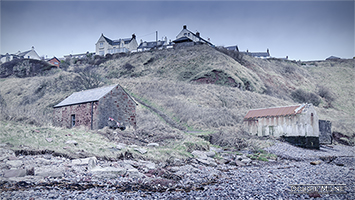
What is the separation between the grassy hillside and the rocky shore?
4.81 meters

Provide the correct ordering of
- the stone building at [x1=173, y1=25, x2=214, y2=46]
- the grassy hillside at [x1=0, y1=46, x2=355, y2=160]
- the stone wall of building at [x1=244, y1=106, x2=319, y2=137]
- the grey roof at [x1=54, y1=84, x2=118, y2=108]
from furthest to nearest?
the stone building at [x1=173, y1=25, x2=214, y2=46]
the grassy hillside at [x1=0, y1=46, x2=355, y2=160]
the grey roof at [x1=54, y1=84, x2=118, y2=108]
the stone wall of building at [x1=244, y1=106, x2=319, y2=137]

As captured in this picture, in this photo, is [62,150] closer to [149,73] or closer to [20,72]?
[149,73]

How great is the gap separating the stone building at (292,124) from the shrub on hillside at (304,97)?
34889 millimetres

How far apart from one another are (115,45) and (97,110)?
6744cm

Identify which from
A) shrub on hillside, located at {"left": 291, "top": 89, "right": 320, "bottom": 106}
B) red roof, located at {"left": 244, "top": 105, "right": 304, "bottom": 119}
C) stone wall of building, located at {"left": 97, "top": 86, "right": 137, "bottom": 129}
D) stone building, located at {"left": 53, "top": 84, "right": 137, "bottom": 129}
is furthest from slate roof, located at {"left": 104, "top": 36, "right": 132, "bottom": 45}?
red roof, located at {"left": 244, "top": 105, "right": 304, "bottom": 119}

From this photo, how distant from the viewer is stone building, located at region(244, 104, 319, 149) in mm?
19703

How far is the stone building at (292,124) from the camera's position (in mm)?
19703

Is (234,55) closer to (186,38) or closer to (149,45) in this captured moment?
(186,38)

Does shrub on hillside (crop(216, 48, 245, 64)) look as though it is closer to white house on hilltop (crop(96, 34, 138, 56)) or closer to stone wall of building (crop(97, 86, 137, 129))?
white house on hilltop (crop(96, 34, 138, 56))

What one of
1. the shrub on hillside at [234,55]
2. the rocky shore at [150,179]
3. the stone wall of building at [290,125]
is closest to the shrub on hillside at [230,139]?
the stone wall of building at [290,125]

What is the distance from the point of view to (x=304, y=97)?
54.0m

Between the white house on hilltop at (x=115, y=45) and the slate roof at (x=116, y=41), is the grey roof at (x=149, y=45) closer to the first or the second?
the white house on hilltop at (x=115, y=45)

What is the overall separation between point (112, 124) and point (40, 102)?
877 inches

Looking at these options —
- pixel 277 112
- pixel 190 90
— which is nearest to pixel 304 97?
pixel 190 90
